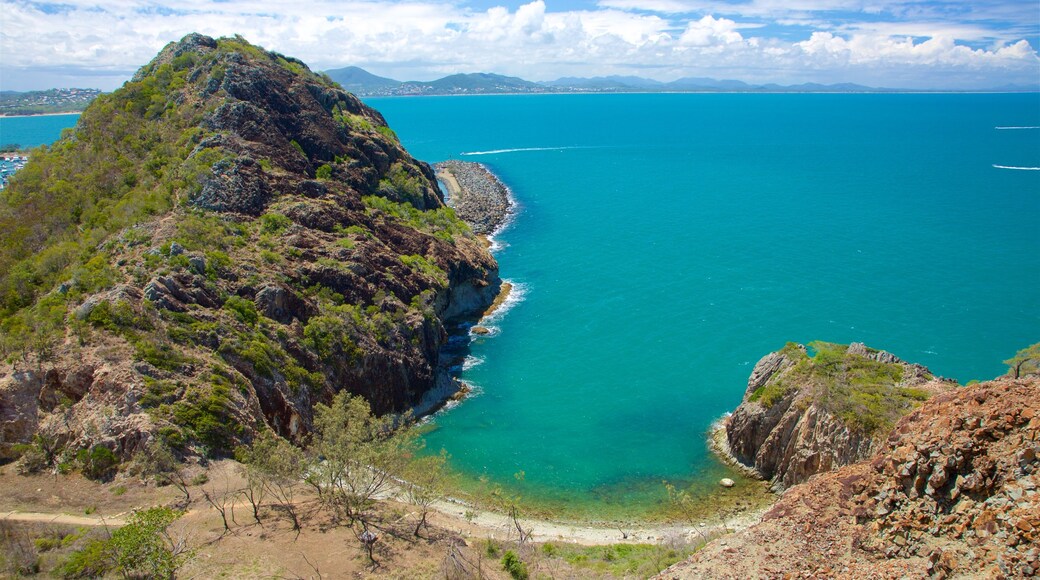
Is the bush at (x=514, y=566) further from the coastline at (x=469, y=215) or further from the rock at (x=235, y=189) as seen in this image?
the rock at (x=235, y=189)

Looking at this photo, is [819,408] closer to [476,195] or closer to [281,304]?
[281,304]

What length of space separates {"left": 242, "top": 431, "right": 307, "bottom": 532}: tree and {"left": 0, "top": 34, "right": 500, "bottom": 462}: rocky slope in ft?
22.4

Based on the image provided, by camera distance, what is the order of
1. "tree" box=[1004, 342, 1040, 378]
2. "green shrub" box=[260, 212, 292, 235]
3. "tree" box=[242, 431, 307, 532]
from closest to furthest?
"tree" box=[242, 431, 307, 532]
"tree" box=[1004, 342, 1040, 378]
"green shrub" box=[260, 212, 292, 235]

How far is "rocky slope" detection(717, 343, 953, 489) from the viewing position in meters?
43.0

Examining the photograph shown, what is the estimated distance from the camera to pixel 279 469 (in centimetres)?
3728

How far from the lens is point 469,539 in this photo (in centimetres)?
3969

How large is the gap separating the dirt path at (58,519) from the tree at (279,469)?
7.42 m

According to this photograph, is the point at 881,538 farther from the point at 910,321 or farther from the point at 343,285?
the point at 910,321

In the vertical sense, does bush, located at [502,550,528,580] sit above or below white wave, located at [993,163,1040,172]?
below

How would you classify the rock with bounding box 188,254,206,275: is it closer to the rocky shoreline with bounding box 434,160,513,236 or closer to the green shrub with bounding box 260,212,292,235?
the green shrub with bounding box 260,212,292,235

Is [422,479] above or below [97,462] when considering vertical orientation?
below

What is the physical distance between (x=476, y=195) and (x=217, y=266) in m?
89.2

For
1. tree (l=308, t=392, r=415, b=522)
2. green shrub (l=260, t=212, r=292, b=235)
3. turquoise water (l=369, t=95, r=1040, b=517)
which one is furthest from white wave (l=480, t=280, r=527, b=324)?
tree (l=308, t=392, r=415, b=522)

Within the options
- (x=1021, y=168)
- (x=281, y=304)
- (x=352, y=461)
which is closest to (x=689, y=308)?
(x=281, y=304)
